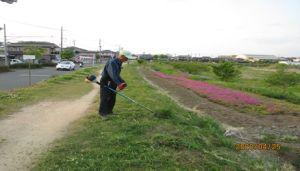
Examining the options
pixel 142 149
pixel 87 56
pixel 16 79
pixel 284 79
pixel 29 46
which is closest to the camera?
pixel 142 149

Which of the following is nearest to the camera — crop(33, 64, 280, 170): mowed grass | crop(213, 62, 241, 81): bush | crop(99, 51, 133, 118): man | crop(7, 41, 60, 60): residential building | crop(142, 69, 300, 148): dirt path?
crop(33, 64, 280, 170): mowed grass

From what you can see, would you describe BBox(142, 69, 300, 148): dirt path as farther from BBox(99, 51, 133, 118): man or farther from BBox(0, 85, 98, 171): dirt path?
BBox(0, 85, 98, 171): dirt path

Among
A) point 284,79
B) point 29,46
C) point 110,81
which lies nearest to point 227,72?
point 284,79

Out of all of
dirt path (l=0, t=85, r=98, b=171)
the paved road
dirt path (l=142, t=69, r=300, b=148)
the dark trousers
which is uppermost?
the dark trousers

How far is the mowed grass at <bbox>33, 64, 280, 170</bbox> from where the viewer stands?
18.1ft

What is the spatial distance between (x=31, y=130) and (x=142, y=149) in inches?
118

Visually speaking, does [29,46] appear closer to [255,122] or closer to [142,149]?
[255,122]

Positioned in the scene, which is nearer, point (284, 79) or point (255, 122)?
point (255, 122)

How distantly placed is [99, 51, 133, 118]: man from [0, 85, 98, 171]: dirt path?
95 cm

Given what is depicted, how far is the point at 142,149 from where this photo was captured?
6.21 meters
